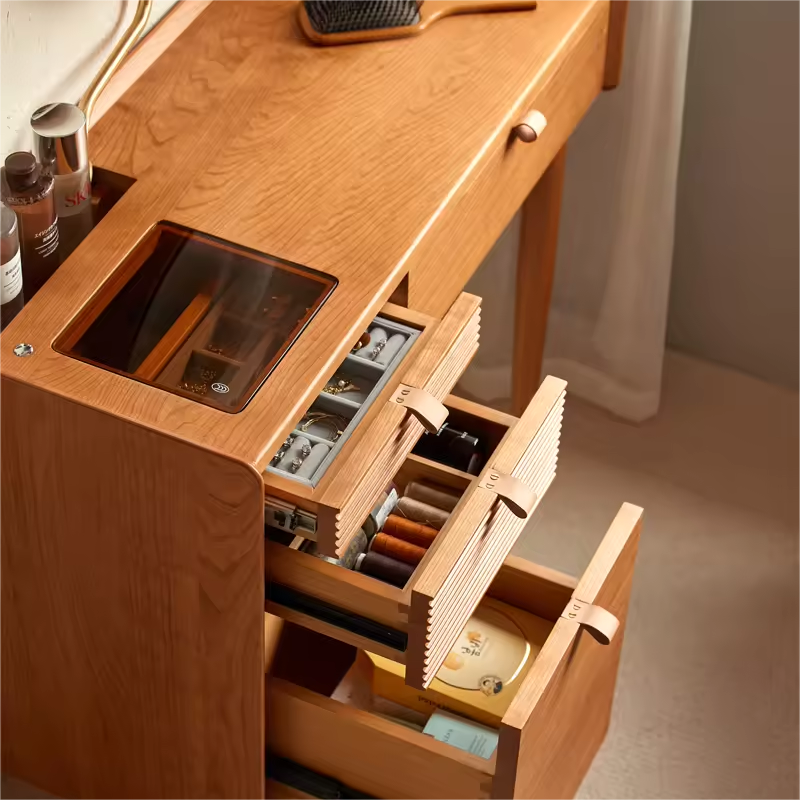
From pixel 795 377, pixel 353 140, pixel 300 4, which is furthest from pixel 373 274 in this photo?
pixel 795 377

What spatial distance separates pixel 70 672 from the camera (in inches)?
57.2

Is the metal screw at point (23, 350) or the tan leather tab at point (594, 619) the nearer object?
the metal screw at point (23, 350)

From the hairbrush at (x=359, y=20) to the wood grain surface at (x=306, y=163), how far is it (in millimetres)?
16

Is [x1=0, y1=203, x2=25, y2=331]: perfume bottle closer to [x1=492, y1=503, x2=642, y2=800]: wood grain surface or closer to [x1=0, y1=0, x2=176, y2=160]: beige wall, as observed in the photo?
[x1=0, y1=0, x2=176, y2=160]: beige wall

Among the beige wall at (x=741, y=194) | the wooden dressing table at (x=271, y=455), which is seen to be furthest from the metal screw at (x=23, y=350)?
the beige wall at (x=741, y=194)

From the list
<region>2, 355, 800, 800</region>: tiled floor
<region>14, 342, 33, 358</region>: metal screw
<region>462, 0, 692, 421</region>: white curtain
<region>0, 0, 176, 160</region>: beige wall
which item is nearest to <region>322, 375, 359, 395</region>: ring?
<region>14, 342, 33, 358</region>: metal screw

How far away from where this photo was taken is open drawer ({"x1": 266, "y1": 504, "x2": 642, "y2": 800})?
132 cm

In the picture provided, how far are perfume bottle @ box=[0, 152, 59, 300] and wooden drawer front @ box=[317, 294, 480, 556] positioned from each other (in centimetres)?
37

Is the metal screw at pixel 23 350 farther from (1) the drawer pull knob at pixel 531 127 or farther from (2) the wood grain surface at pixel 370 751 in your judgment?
(1) the drawer pull knob at pixel 531 127

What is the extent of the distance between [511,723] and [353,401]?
0.34m

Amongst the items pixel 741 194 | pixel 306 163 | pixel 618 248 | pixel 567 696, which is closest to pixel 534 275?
pixel 618 248

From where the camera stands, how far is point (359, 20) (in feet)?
5.26

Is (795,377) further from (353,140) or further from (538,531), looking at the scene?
(353,140)

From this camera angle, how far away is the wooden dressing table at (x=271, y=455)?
1.22 m
